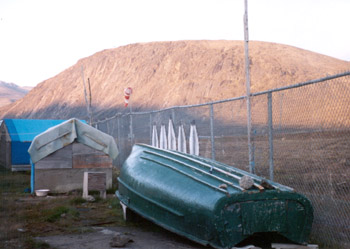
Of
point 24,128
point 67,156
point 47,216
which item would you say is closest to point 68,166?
point 67,156

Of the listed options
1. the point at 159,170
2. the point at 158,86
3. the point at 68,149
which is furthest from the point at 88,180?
the point at 158,86

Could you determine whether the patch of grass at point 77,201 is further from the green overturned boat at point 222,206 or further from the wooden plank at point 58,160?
the green overturned boat at point 222,206

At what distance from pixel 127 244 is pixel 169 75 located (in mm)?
64322

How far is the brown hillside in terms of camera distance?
62938 mm

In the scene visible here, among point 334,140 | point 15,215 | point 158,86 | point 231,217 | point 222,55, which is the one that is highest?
point 222,55

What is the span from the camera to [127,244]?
20.2 feet

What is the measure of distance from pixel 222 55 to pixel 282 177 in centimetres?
6368

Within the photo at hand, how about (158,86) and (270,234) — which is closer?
(270,234)

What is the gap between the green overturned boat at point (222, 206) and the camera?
521 centimetres

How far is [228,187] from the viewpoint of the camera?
5.57m

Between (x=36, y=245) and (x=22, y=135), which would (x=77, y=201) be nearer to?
(x=36, y=245)

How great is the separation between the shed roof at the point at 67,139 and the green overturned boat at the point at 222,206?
486 cm

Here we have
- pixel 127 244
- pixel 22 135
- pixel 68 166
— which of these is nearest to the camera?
pixel 127 244

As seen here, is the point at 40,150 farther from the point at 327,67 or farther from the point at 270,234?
the point at 327,67
